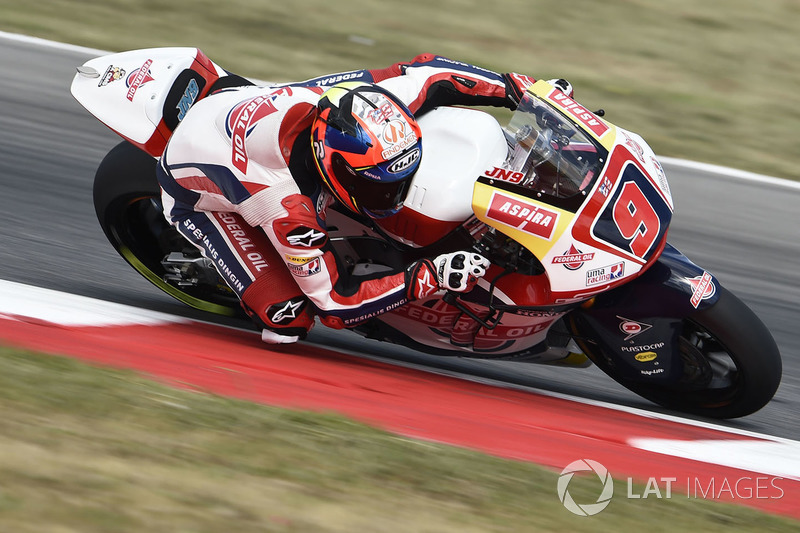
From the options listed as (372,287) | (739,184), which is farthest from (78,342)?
(739,184)

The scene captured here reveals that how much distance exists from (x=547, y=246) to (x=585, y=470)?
95 cm

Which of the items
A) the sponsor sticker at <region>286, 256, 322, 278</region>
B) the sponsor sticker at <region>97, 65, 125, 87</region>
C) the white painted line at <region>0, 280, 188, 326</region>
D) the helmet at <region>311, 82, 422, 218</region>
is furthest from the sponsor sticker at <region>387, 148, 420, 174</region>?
the sponsor sticker at <region>97, 65, 125, 87</region>

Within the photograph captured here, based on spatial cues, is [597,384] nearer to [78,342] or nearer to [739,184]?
[78,342]

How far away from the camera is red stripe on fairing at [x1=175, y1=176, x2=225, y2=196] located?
422cm

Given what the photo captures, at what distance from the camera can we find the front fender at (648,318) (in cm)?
401

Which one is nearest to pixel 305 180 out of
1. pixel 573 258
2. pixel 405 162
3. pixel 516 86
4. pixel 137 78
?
pixel 405 162

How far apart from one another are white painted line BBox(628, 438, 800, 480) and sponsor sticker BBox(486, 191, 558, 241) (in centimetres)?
92

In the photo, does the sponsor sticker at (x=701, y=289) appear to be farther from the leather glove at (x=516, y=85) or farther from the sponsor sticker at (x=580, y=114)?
the leather glove at (x=516, y=85)

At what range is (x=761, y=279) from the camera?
241 inches

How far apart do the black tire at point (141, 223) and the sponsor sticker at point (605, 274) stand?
80.7 inches

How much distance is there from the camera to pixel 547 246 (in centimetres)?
381

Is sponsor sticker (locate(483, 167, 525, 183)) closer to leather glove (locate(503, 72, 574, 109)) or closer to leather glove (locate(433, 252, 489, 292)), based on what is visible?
leather glove (locate(433, 252, 489, 292))

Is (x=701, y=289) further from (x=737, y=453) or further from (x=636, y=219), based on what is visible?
(x=737, y=453)

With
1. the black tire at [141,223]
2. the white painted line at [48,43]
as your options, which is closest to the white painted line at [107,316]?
the black tire at [141,223]
